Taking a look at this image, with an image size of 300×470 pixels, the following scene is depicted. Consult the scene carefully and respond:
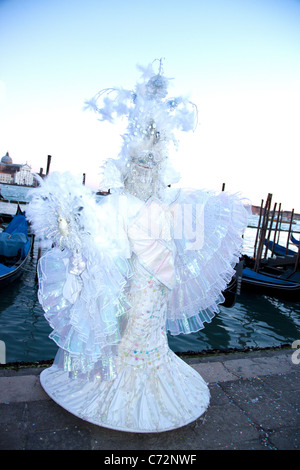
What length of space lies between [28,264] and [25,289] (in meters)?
2.97

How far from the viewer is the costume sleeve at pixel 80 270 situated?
163cm

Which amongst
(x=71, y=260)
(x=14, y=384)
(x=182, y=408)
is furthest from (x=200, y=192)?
(x=14, y=384)

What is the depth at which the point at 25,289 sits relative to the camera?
303 inches

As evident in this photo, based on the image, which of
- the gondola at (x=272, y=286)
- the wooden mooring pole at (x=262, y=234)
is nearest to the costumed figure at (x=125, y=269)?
the gondola at (x=272, y=286)

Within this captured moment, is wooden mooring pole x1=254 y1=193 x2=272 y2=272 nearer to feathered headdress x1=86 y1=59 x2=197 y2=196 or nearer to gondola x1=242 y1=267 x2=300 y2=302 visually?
gondola x1=242 y1=267 x2=300 y2=302

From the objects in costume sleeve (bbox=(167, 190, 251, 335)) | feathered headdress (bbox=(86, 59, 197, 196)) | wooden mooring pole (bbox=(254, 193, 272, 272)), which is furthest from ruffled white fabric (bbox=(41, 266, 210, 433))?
wooden mooring pole (bbox=(254, 193, 272, 272))

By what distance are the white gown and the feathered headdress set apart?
211 mm

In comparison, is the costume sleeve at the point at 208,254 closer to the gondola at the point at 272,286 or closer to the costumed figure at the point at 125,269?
the costumed figure at the point at 125,269

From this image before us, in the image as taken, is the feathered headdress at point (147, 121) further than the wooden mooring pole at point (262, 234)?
No

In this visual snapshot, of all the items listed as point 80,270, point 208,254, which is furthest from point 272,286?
point 80,270

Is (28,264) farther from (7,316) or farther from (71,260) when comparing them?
(71,260)

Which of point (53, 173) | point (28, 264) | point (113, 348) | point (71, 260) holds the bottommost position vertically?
point (28, 264)

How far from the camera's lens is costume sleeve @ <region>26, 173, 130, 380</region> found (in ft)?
5.35

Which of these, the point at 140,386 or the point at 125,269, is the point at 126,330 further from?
the point at 125,269
